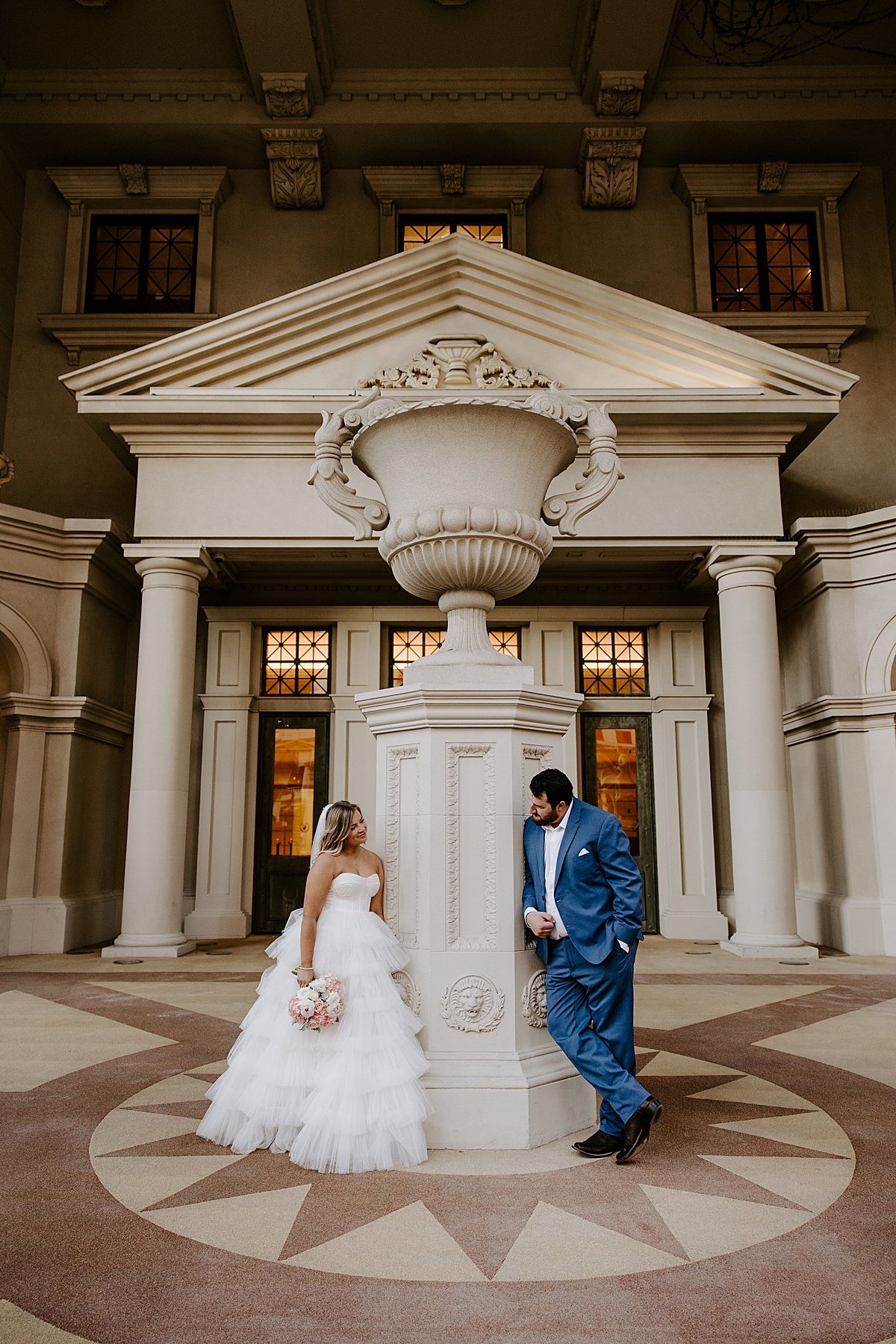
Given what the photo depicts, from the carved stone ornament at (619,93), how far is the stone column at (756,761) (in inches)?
335

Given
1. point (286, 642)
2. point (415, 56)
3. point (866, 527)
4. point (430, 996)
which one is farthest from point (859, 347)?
point (430, 996)

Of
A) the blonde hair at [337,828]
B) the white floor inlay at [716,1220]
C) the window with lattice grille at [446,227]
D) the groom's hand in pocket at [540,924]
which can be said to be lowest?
the white floor inlay at [716,1220]

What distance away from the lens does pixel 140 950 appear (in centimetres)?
1033

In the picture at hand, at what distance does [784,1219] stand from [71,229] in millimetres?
17153

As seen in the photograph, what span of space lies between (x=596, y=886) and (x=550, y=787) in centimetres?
48

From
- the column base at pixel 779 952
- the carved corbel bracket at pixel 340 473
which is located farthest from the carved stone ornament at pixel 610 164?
the carved corbel bracket at pixel 340 473

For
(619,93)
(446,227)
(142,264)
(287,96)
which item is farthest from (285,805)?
(619,93)

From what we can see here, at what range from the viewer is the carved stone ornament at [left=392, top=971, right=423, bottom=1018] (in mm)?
4363

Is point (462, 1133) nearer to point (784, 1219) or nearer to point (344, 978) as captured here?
point (344, 978)

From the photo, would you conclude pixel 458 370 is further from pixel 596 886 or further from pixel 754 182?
pixel 596 886

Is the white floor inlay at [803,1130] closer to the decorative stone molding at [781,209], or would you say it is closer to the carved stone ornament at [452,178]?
the decorative stone molding at [781,209]

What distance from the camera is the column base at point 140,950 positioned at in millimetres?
10312

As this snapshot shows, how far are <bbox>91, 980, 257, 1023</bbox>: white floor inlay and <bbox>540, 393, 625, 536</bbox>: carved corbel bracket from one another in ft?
14.9

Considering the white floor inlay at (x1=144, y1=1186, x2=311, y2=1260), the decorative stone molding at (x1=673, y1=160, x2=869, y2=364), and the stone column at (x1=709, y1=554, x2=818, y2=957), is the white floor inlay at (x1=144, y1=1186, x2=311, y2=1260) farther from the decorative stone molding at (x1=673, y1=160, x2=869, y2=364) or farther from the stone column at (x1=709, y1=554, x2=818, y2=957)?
the decorative stone molding at (x1=673, y1=160, x2=869, y2=364)
